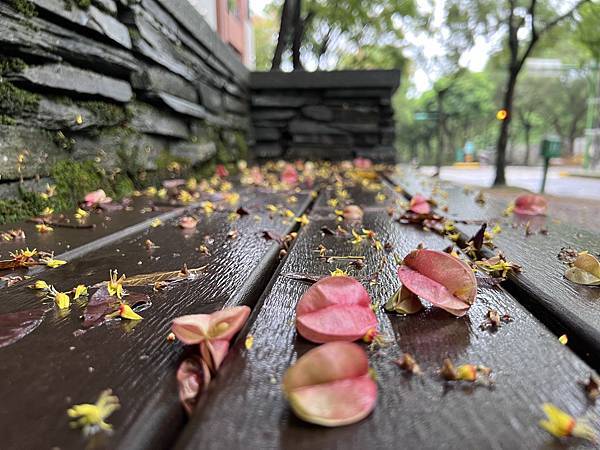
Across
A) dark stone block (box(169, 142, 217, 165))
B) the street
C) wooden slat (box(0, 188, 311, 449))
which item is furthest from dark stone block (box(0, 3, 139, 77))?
the street

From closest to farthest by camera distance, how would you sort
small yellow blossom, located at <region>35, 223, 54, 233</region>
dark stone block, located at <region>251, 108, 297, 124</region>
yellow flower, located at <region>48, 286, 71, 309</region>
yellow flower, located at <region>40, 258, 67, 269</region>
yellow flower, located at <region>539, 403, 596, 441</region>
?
yellow flower, located at <region>539, 403, 596, 441</region>, yellow flower, located at <region>48, 286, 71, 309</region>, yellow flower, located at <region>40, 258, 67, 269</region>, small yellow blossom, located at <region>35, 223, 54, 233</region>, dark stone block, located at <region>251, 108, 297, 124</region>

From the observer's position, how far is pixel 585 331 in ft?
1.32

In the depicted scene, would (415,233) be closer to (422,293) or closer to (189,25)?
(422,293)

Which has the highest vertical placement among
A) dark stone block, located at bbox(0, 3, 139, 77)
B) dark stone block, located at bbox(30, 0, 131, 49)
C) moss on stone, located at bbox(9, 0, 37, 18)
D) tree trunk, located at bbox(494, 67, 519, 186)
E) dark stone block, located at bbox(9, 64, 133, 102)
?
dark stone block, located at bbox(30, 0, 131, 49)

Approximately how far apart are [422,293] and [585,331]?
15 cm

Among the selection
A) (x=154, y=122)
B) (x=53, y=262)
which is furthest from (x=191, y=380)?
(x=154, y=122)

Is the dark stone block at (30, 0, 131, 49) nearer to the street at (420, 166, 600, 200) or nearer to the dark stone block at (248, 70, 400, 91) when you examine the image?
the dark stone block at (248, 70, 400, 91)

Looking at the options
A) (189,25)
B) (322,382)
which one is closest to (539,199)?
(322,382)

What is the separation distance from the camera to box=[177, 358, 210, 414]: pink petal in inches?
11.8

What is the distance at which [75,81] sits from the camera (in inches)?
50.4

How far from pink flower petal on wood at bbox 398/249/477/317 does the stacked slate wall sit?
99 centimetres

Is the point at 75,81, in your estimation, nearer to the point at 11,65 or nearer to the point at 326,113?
the point at 11,65

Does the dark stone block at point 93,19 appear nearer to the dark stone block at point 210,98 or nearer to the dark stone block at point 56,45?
the dark stone block at point 56,45

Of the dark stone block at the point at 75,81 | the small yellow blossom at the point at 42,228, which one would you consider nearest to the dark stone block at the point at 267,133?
the dark stone block at the point at 75,81
